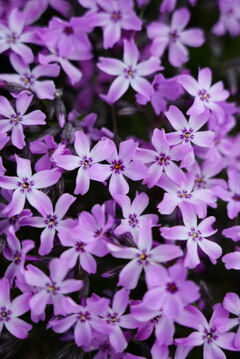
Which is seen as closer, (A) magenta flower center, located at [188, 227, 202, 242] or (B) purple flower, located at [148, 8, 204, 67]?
(A) magenta flower center, located at [188, 227, 202, 242]

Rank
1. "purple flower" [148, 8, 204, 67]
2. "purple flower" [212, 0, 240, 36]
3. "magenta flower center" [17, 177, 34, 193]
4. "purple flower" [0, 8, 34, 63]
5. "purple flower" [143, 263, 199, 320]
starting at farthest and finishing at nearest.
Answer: "purple flower" [212, 0, 240, 36] → "purple flower" [148, 8, 204, 67] → "purple flower" [0, 8, 34, 63] → "magenta flower center" [17, 177, 34, 193] → "purple flower" [143, 263, 199, 320]

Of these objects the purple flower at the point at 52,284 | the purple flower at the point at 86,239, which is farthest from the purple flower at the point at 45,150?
the purple flower at the point at 52,284

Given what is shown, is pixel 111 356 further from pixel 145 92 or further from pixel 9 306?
pixel 145 92

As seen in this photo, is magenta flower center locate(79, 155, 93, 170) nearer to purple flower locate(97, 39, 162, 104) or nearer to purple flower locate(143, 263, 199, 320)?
purple flower locate(97, 39, 162, 104)

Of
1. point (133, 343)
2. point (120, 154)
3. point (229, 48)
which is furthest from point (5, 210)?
point (229, 48)

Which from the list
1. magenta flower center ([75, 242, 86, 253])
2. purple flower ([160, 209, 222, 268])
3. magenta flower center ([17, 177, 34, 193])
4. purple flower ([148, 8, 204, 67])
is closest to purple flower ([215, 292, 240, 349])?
purple flower ([160, 209, 222, 268])

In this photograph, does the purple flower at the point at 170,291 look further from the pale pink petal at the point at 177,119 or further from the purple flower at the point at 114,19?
the purple flower at the point at 114,19

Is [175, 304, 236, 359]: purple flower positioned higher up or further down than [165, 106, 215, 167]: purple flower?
further down

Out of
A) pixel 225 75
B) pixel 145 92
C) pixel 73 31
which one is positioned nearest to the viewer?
pixel 145 92
